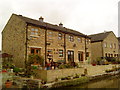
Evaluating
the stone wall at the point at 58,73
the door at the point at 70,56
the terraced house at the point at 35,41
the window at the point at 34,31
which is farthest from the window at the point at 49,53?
the stone wall at the point at 58,73

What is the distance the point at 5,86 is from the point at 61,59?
10.8 meters

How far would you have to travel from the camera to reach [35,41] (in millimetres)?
17312

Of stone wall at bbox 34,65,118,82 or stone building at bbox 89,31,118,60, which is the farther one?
stone building at bbox 89,31,118,60

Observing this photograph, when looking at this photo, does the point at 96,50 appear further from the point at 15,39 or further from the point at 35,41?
the point at 15,39

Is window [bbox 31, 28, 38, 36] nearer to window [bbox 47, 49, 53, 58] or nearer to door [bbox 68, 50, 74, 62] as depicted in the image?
window [bbox 47, 49, 53, 58]

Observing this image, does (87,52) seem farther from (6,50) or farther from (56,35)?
(6,50)

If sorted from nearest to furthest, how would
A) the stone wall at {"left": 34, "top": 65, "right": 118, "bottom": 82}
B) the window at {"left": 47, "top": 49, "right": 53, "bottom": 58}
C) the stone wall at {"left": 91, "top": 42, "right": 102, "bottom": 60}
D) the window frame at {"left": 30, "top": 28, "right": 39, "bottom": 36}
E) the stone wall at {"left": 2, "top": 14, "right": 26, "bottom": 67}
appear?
the stone wall at {"left": 34, "top": 65, "right": 118, "bottom": 82} < the stone wall at {"left": 2, "top": 14, "right": 26, "bottom": 67} < the window frame at {"left": 30, "top": 28, "right": 39, "bottom": 36} < the window at {"left": 47, "top": 49, "right": 53, "bottom": 58} < the stone wall at {"left": 91, "top": 42, "right": 102, "bottom": 60}

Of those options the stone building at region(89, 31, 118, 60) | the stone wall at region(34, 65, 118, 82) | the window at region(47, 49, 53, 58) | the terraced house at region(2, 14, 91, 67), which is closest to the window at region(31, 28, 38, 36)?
the terraced house at region(2, 14, 91, 67)

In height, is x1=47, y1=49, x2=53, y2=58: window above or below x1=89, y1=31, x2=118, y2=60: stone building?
below

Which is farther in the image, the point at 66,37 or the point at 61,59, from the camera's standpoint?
the point at 66,37

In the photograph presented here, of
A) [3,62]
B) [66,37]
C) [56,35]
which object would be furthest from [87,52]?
[3,62]

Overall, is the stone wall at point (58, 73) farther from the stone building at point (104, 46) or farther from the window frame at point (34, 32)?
the stone building at point (104, 46)

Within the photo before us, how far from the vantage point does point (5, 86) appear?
1062cm

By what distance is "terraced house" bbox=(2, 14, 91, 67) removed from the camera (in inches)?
657
